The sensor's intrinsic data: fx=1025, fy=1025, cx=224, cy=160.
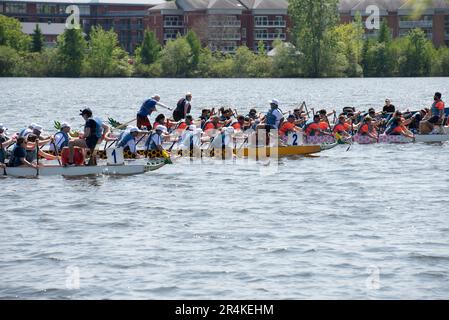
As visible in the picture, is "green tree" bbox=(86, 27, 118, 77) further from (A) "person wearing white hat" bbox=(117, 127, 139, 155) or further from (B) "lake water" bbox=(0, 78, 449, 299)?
(A) "person wearing white hat" bbox=(117, 127, 139, 155)

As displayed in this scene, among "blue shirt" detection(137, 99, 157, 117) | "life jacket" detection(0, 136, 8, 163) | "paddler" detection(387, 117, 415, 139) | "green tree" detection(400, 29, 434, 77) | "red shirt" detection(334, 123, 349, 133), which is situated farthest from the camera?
"green tree" detection(400, 29, 434, 77)

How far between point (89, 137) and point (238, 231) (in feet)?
27.0

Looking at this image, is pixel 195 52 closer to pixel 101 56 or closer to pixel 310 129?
pixel 101 56

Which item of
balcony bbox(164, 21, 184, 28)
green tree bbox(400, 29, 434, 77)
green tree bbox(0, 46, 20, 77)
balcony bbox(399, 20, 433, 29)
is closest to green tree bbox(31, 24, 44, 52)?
green tree bbox(0, 46, 20, 77)

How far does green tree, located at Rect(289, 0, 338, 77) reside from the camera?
14200cm

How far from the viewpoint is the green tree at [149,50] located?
523ft

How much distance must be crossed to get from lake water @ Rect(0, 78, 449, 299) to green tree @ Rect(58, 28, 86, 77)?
384 feet

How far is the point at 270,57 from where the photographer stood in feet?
515

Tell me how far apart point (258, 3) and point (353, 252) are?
16311 cm

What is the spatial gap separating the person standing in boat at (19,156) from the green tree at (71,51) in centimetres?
12640

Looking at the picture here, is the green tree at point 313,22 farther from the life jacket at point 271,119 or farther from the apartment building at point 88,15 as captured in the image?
the life jacket at point 271,119

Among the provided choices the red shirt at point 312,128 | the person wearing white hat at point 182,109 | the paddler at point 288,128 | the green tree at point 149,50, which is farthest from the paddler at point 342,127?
the green tree at point 149,50

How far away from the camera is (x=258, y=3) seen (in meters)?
183
